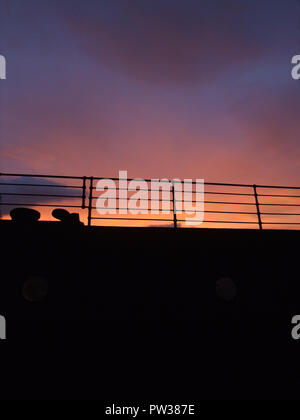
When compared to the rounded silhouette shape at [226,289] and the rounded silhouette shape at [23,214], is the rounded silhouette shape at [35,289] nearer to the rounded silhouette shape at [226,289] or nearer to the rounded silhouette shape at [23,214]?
the rounded silhouette shape at [23,214]

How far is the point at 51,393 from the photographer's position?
4613 millimetres

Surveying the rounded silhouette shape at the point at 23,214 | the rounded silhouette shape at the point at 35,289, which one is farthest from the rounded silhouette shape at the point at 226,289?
the rounded silhouette shape at the point at 23,214

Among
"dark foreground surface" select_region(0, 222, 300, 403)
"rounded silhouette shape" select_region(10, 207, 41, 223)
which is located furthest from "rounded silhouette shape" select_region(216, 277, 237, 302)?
"rounded silhouette shape" select_region(10, 207, 41, 223)

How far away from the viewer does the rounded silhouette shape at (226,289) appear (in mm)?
5238

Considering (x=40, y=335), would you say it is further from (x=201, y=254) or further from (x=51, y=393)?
(x=201, y=254)

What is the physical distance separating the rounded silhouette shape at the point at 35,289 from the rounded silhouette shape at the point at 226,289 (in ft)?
11.0

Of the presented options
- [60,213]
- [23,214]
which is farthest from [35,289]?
[60,213]

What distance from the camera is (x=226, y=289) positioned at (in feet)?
17.4

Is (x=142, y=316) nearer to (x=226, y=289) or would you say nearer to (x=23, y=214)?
(x=226, y=289)

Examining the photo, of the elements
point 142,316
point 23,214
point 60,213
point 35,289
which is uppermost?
point 60,213

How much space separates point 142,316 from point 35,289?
208 cm

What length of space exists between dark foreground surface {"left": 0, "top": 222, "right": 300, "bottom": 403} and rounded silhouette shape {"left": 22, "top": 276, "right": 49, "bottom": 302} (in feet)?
0.06
